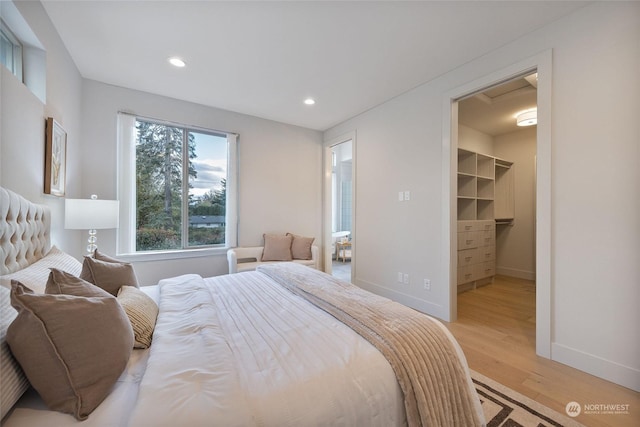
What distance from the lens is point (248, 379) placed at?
88 centimetres

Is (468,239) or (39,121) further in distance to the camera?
(468,239)

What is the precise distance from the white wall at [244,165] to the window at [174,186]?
13 cm

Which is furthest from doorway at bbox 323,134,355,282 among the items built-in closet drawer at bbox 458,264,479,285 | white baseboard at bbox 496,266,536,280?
white baseboard at bbox 496,266,536,280

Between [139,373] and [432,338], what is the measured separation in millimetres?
1226

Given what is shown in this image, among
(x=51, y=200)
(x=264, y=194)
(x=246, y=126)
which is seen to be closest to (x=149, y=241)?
(x=51, y=200)

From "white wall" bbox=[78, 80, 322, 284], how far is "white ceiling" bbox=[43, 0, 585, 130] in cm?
24

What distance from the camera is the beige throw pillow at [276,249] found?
3719mm

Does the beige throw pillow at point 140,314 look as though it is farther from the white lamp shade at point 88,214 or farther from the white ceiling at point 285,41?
the white ceiling at point 285,41

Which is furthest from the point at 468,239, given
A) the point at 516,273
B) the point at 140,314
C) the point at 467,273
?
the point at 140,314

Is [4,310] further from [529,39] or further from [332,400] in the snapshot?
[529,39]

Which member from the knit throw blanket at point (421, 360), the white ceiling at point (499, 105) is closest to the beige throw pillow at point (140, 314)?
the knit throw blanket at point (421, 360)

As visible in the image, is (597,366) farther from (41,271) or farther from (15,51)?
(15,51)

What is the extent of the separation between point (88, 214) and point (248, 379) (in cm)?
216

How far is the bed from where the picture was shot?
0.75 meters
